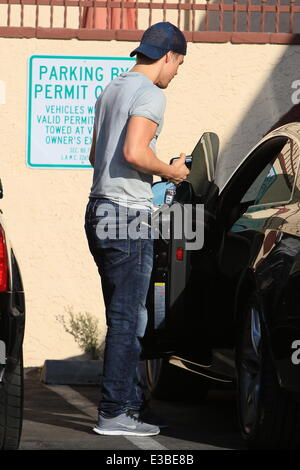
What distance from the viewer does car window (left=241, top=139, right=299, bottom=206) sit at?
18.3 ft

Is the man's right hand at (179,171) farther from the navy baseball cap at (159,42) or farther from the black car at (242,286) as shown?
the navy baseball cap at (159,42)

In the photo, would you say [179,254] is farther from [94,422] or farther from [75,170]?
[75,170]

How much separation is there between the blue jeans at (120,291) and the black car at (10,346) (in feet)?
3.15

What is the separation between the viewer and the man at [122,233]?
583 cm

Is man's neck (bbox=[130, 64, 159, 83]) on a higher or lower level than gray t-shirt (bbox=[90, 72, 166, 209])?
higher

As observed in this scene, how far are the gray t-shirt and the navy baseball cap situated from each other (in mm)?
134

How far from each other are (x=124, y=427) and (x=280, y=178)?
58.8 inches

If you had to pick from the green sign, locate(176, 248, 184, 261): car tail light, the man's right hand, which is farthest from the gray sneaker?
the green sign

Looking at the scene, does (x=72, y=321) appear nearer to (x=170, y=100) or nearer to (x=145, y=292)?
(x=170, y=100)

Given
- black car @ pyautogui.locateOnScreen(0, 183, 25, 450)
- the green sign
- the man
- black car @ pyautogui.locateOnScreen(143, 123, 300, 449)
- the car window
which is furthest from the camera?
the green sign

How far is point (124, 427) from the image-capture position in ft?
19.3

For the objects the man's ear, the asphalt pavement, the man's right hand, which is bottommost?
the asphalt pavement

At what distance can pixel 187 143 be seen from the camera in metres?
9.41

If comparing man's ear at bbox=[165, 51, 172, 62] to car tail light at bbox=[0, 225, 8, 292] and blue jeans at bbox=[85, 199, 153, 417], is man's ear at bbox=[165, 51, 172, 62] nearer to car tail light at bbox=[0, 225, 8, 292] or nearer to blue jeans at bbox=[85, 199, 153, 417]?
blue jeans at bbox=[85, 199, 153, 417]
